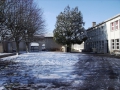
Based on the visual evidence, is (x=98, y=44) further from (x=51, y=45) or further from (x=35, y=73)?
(x=35, y=73)

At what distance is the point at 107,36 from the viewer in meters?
31.8

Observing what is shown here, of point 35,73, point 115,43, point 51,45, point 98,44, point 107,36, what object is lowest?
point 35,73

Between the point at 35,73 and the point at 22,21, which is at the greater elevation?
the point at 22,21

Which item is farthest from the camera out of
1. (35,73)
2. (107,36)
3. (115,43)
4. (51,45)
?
(51,45)

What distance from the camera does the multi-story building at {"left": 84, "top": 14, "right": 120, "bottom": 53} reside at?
90.9 ft

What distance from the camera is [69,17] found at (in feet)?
136

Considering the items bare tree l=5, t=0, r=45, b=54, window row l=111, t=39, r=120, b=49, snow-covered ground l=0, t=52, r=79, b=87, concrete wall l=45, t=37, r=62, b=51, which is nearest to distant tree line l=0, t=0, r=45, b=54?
bare tree l=5, t=0, r=45, b=54

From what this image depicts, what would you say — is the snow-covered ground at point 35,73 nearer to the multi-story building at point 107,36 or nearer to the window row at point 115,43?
the window row at point 115,43

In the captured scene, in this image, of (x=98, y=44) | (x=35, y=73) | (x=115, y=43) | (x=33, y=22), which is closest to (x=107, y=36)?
(x=115, y=43)

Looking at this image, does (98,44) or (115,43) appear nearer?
(115,43)

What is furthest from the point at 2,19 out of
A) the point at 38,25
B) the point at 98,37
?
the point at 98,37

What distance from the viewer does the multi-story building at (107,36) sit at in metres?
27.7

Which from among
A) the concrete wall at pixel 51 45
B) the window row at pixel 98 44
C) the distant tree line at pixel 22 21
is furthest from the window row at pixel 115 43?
the concrete wall at pixel 51 45

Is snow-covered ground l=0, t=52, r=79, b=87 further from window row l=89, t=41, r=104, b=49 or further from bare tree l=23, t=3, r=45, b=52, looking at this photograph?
window row l=89, t=41, r=104, b=49
